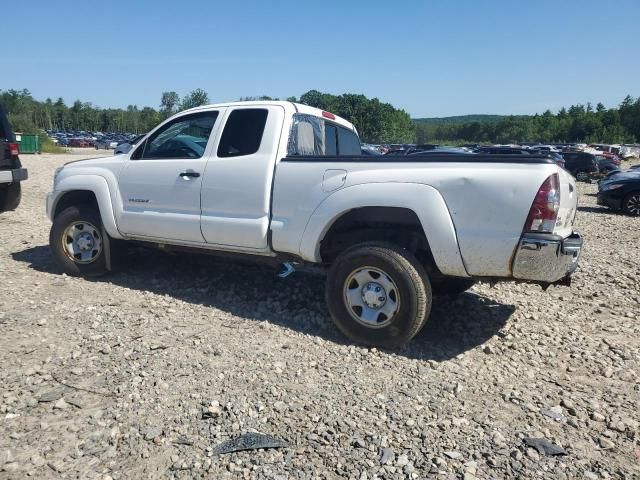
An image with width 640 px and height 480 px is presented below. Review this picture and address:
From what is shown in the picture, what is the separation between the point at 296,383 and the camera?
3.55 metres

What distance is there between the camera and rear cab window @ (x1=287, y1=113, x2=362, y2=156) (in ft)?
15.6

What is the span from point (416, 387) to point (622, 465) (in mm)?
1252

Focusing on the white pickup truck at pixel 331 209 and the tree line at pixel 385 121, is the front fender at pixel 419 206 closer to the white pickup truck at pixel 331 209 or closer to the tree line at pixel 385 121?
the white pickup truck at pixel 331 209

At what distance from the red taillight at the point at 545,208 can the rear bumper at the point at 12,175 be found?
7712 millimetres

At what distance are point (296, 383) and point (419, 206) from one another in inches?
60.6

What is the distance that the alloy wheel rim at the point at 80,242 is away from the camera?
5695 millimetres

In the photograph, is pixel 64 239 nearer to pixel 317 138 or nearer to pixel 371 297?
pixel 317 138

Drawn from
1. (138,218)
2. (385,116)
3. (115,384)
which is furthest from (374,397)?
(385,116)

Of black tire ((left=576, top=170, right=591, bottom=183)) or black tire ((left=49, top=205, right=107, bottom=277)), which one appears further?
black tire ((left=576, top=170, right=591, bottom=183))

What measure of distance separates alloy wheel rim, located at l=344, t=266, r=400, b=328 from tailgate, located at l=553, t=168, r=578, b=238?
1.26 m

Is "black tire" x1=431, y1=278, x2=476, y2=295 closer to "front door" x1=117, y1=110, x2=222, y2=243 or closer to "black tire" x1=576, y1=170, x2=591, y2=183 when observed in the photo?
"front door" x1=117, y1=110, x2=222, y2=243

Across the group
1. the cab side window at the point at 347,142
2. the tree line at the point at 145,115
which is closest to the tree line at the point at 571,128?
the tree line at the point at 145,115

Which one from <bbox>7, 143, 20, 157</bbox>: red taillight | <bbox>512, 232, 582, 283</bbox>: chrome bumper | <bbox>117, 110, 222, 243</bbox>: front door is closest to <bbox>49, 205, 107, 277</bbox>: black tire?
<bbox>117, 110, 222, 243</bbox>: front door

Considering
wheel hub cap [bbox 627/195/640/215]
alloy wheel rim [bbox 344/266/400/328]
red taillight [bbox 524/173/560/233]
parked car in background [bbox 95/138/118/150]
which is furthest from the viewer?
parked car in background [bbox 95/138/118/150]
